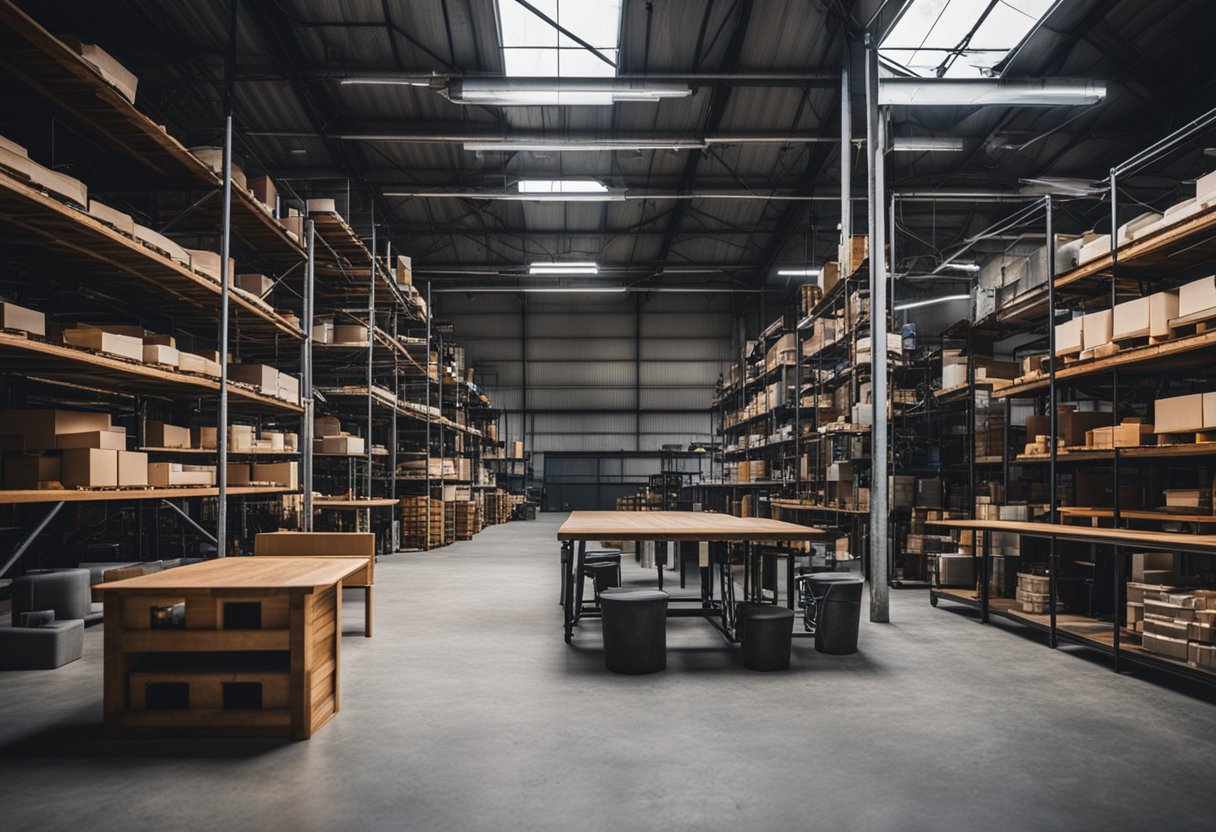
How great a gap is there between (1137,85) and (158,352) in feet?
52.3

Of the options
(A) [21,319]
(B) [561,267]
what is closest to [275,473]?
(A) [21,319]

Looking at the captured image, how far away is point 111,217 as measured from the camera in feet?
20.7

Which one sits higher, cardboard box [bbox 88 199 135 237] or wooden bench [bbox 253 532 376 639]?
cardboard box [bbox 88 199 135 237]

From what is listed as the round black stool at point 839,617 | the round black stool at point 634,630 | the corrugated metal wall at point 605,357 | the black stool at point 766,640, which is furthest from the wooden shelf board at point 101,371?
the corrugated metal wall at point 605,357

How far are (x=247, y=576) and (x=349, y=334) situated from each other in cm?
932

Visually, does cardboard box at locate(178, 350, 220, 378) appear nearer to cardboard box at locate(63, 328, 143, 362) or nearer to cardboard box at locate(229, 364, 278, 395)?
cardboard box at locate(63, 328, 143, 362)

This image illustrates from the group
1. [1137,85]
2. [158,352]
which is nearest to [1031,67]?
[1137,85]

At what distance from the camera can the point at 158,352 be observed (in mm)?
7070

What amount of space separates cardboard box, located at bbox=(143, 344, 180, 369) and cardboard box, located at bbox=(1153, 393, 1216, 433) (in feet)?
28.8

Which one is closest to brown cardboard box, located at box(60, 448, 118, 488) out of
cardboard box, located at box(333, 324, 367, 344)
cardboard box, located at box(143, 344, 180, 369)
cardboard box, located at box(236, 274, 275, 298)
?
cardboard box, located at box(143, 344, 180, 369)

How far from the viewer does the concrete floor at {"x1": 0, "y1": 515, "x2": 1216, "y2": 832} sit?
3.08 m

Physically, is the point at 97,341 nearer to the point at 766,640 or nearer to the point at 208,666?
the point at 208,666

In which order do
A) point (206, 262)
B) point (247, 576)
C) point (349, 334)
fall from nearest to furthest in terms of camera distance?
1. point (247, 576)
2. point (206, 262)
3. point (349, 334)

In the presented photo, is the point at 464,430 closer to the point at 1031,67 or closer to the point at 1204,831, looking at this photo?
the point at 1031,67
